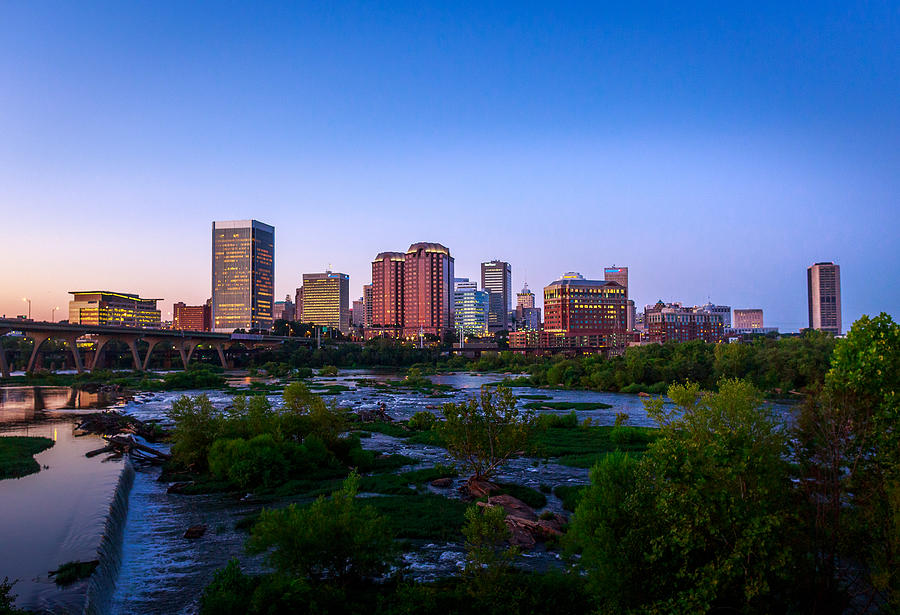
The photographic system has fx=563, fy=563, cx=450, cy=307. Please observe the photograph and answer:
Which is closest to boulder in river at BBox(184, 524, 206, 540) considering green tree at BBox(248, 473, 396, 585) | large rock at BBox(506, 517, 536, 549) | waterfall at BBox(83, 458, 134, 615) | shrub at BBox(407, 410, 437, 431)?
waterfall at BBox(83, 458, 134, 615)

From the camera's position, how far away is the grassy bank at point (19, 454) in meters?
40.3

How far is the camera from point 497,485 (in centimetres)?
3762

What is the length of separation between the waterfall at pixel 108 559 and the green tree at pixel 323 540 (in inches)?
250

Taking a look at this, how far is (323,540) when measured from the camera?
795 inches

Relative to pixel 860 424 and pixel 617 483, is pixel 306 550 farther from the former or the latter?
Result: pixel 860 424

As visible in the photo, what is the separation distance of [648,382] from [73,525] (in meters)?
103

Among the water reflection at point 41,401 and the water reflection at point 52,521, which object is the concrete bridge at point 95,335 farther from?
the water reflection at point 52,521

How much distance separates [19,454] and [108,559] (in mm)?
28431

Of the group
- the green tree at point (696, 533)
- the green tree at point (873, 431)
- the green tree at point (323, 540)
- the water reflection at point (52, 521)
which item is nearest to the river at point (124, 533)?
the water reflection at point (52, 521)

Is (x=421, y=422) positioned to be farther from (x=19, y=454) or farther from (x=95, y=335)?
(x=95, y=335)

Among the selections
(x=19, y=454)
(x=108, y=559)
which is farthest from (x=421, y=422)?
(x=108, y=559)

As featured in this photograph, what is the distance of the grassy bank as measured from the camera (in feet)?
132

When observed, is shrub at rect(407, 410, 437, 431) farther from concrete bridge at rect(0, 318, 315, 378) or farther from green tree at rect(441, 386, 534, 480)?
concrete bridge at rect(0, 318, 315, 378)

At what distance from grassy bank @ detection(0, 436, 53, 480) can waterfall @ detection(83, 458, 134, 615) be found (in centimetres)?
1127
